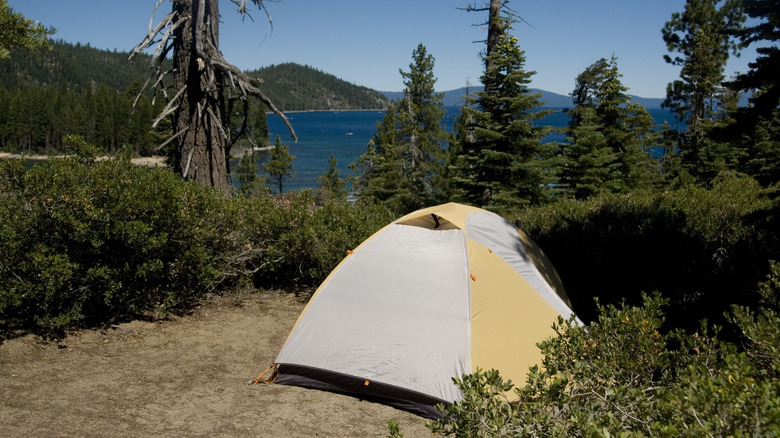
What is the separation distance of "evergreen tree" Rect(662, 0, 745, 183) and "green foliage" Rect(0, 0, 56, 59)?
2602cm

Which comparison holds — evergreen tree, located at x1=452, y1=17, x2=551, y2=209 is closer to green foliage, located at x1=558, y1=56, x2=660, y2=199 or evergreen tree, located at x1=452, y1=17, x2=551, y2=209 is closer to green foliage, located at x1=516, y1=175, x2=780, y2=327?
green foliage, located at x1=558, y1=56, x2=660, y2=199

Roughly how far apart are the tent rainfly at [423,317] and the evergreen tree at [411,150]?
1893 cm

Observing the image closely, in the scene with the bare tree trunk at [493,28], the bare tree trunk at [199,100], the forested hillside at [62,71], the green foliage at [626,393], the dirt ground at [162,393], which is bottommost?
the dirt ground at [162,393]

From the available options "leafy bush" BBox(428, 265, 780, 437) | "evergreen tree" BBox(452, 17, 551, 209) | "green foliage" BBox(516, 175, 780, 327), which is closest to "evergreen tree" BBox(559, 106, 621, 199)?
"evergreen tree" BBox(452, 17, 551, 209)

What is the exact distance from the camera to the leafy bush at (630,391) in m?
2.01

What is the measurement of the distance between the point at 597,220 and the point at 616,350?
238 inches

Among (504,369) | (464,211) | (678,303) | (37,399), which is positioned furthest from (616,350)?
(37,399)

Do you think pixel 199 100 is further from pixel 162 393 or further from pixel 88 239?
pixel 162 393

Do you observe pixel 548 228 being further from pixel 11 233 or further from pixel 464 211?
pixel 11 233

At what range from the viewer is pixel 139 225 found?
5723mm

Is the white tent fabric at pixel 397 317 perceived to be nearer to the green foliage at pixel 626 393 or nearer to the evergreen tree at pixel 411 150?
the green foliage at pixel 626 393

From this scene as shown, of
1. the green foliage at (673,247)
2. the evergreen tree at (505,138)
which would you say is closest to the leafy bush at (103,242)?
the green foliage at (673,247)

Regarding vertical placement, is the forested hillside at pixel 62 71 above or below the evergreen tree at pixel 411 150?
above

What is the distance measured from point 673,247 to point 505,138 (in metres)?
7.56
